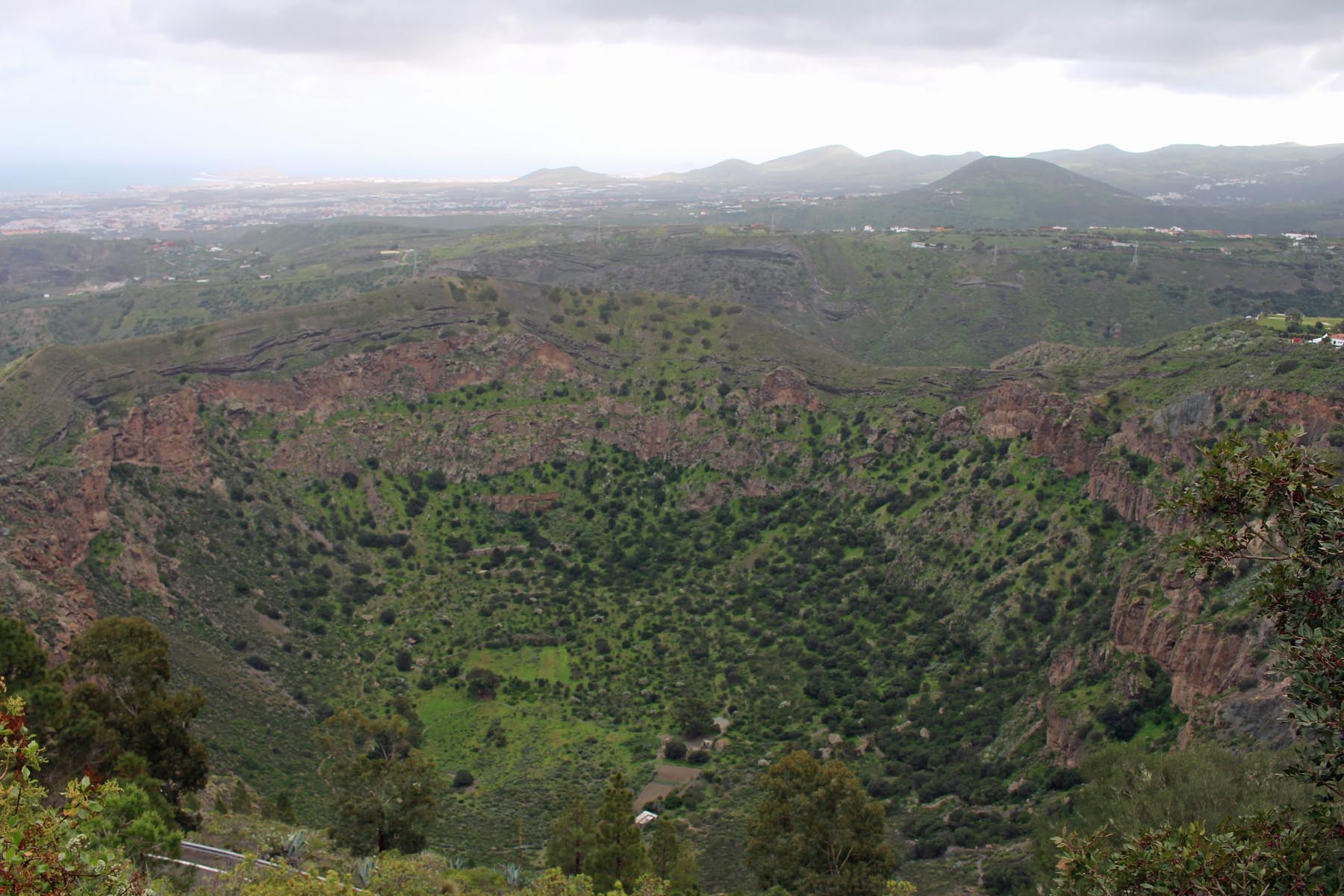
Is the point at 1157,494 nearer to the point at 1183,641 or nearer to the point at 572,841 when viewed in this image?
the point at 1183,641

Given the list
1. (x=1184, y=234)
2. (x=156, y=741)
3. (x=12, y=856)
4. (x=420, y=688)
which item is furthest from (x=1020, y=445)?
(x=1184, y=234)

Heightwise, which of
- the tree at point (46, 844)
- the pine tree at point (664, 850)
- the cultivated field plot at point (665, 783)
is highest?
the tree at point (46, 844)

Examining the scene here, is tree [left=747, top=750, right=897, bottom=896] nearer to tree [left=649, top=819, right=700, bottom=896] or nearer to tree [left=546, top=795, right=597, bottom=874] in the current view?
tree [left=649, top=819, right=700, bottom=896]

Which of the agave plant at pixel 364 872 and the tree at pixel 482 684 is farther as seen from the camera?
the tree at pixel 482 684

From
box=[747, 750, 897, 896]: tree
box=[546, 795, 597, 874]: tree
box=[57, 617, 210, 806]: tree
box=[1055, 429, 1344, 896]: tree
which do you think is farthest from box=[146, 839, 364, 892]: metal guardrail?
box=[1055, 429, 1344, 896]: tree

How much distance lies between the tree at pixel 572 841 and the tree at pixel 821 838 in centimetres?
641

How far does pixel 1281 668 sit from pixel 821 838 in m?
25.5

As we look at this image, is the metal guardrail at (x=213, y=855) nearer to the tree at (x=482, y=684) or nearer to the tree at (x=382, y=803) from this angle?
the tree at (x=382, y=803)

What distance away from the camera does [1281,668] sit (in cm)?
1188

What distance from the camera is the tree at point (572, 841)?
35719 millimetres

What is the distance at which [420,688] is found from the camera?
194 feet

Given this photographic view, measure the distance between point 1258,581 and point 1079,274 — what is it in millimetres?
129108

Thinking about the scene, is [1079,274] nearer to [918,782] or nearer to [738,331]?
[738,331]

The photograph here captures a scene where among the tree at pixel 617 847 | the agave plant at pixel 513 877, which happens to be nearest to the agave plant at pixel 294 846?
the agave plant at pixel 513 877
